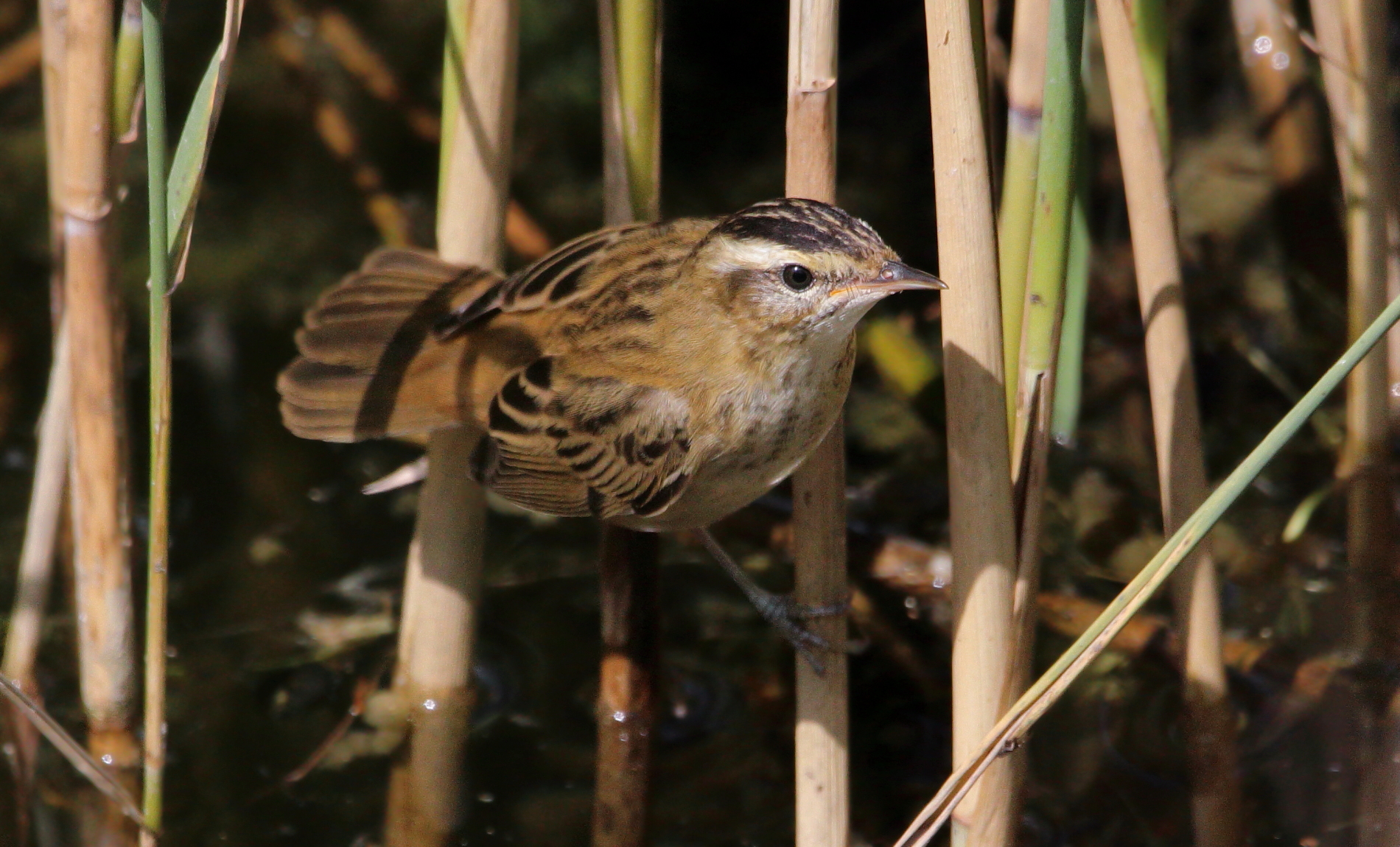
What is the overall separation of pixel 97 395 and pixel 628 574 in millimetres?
1242

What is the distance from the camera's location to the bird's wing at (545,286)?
3.12 metres

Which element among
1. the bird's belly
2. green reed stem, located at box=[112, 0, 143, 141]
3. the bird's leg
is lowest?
the bird's leg

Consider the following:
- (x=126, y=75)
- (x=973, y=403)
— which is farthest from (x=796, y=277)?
(x=126, y=75)

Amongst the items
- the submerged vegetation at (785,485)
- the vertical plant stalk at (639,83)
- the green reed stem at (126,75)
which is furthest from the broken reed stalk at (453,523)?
the green reed stem at (126,75)

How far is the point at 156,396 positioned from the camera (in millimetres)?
2172

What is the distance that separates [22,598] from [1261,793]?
3.05 m

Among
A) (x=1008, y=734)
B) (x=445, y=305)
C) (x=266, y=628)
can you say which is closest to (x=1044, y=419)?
(x=1008, y=734)

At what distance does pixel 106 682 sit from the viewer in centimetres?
319

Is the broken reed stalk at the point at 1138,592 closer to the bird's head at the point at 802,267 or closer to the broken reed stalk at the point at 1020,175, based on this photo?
the broken reed stalk at the point at 1020,175

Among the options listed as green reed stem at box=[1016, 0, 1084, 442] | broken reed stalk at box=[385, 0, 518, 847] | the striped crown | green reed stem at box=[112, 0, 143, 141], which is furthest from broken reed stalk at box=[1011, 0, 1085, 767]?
green reed stem at box=[112, 0, 143, 141]

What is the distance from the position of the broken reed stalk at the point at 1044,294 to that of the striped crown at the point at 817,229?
324 millimetres

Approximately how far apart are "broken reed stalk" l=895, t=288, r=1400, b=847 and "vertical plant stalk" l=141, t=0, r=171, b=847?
1.37 metres

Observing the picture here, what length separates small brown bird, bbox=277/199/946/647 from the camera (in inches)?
105

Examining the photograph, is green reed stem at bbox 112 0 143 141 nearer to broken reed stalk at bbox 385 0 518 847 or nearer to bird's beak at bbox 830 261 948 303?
broken reed stalk at bbox 385 0 518 847
